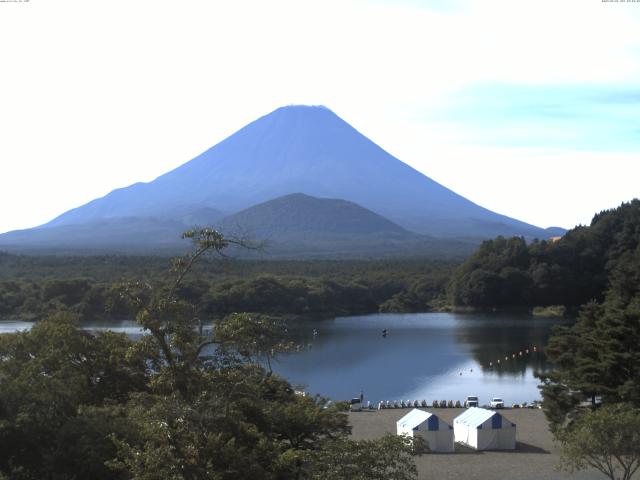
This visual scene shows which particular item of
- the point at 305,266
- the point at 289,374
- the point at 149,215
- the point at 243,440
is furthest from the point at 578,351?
the point at 149,215

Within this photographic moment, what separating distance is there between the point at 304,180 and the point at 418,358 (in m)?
91.8

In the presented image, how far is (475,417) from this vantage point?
567 inches

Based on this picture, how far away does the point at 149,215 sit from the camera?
353ft

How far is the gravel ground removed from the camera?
12156 mm

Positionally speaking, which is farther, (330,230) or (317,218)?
(317,218)

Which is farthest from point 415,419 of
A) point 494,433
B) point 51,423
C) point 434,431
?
point 51,423

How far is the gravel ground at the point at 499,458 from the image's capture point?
39.9 feet

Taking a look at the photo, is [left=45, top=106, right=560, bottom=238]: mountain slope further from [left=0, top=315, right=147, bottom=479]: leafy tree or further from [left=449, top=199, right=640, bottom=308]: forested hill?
[left=0, top=315, right=147, bottom=479]: leafy tree

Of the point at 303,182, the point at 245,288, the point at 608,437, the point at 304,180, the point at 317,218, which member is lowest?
the point at 608,437

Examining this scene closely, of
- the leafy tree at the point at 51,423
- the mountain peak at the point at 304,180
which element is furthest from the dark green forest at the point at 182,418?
the mountain peak at the point at 304,180

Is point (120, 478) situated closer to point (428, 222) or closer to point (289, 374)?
point (289, 374)

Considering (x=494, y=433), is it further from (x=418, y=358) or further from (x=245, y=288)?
(x=245, y=288)

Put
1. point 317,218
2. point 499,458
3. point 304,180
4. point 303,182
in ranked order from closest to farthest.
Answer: point 499,458, point 317,218, point 303,182, point 304,180

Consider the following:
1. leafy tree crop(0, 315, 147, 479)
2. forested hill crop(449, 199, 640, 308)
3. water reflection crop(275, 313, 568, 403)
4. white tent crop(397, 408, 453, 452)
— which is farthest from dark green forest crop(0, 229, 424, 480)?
forested hill crop(449, 199, 640, 308)
